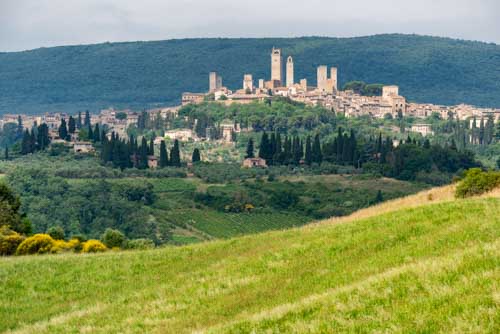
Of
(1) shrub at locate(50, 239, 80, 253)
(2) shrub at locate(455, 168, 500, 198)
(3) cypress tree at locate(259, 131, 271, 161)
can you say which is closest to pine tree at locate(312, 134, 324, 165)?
(3) cypress tree at locate(259, 131, 271, 161)

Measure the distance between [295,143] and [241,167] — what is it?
19.6 feet

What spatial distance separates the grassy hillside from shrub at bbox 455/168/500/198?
10.1ft

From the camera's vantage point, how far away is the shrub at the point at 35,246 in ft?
108

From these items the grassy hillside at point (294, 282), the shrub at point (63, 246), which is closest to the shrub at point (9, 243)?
the shrub at point (63, 246)

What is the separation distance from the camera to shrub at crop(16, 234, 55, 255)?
32906 millimetres

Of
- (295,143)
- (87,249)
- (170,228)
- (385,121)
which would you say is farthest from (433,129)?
(87,249)

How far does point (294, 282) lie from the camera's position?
18.4 meters

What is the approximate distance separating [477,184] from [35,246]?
489 inches

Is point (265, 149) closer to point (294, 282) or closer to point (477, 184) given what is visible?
point (477, 184)

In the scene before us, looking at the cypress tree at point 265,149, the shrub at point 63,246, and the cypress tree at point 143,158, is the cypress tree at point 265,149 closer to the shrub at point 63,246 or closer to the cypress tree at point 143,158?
the cypress tree at point 143,158

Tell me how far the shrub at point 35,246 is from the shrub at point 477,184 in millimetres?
11419

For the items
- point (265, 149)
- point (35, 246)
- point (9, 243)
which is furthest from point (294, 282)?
point (265, 149)

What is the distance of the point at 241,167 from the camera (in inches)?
4596

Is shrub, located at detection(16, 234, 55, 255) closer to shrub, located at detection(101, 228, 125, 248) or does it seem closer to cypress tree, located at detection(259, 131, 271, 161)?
shrub, located at detection(101, 228, 125, 248)
